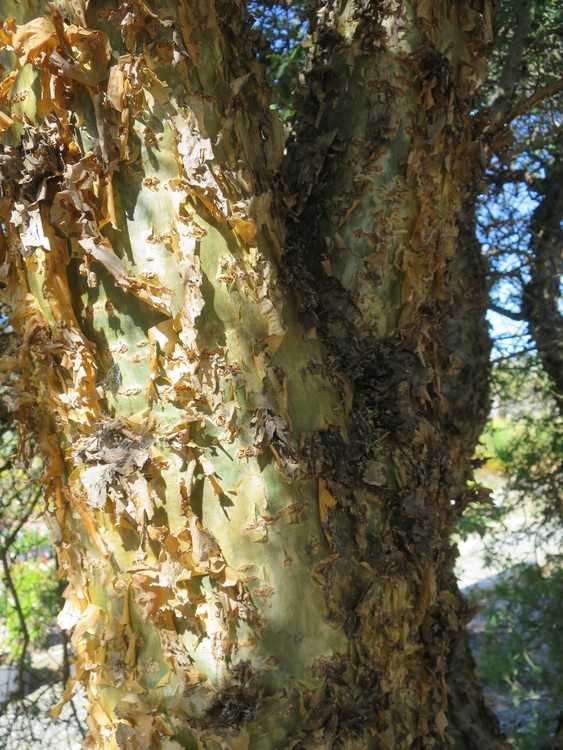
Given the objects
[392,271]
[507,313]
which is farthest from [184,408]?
[507,313]

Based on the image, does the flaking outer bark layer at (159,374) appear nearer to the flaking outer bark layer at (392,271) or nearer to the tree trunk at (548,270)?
the flaking outer bark layer at (392,271)

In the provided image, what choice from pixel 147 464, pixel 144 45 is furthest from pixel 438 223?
pixel 147 464

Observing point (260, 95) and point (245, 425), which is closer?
point (245, 425)

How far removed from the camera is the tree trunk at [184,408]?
1.12 m

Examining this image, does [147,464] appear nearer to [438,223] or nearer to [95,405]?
[95,405]

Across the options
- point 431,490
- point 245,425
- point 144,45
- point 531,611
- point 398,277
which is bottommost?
point 531,611

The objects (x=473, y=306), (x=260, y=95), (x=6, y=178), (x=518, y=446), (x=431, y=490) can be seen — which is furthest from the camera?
(x=518, y=446)

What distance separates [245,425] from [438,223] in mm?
612

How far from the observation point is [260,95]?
4.32 ft

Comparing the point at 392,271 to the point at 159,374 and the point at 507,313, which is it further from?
the point at 507,313

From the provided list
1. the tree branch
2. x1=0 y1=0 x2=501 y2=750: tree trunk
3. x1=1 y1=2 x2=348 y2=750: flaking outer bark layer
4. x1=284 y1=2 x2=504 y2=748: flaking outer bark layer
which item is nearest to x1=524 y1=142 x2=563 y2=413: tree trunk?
the tree branch

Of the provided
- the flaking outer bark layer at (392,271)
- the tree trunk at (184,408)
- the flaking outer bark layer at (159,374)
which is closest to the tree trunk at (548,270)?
the flaking outer bark layer at (392,271)

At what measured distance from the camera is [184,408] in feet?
3.73

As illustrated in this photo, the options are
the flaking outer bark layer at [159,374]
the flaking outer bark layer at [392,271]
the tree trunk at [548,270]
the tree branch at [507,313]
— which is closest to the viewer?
the flaking outer bark layer at [159,374]
